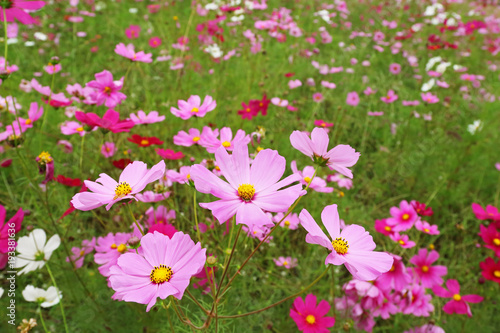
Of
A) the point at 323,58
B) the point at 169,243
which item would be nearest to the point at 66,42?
the point at 323,58

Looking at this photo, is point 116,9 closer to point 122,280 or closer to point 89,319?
point 89,319

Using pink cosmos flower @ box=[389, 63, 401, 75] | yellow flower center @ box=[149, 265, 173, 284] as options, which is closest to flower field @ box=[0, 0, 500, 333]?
yellow flower center @ box=[149, 265, 173, 284]

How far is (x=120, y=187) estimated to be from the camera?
0.55m

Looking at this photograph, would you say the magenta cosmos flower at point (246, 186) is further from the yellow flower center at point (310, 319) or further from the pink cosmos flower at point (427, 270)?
the pink cosmos flower at point (427, 270)

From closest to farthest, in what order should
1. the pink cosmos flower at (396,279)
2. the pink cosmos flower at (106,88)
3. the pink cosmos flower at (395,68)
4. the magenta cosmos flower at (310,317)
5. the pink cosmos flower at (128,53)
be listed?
the magenta cosmos flower at (310,317), the pink cosmos flower at (396,279), the pink cosmos flower at (106,88), the pink cosmos flower at (128,53), the pink cosmos flower at (395,68)

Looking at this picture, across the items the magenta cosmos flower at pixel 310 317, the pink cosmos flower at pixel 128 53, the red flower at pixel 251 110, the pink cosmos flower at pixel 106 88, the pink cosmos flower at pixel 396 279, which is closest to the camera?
the magenta cosmos flower at pixel 310 317

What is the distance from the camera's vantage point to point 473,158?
195cm

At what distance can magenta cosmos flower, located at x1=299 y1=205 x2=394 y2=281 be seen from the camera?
1.50 ft

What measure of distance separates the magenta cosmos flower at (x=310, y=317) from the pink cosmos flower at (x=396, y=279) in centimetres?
30

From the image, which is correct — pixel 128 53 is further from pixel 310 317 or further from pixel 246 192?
pixel 310 317

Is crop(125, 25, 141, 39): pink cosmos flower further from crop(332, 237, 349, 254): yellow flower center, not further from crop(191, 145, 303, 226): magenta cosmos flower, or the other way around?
crop(332, 237, 349, 254): yellow flower center

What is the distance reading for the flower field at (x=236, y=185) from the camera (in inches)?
21.1

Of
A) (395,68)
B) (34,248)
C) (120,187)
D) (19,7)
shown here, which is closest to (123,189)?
(120,187)

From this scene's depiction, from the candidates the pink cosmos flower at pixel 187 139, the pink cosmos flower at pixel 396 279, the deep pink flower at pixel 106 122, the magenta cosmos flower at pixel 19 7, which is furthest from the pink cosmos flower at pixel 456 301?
the magenta cosmos flower at pixel 19 7
